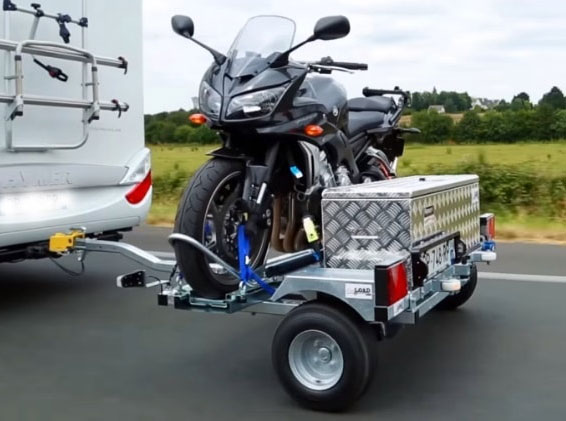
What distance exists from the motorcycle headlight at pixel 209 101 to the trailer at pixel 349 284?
704 millimetres

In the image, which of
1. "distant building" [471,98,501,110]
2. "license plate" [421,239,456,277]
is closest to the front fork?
"license plate" [421,239,456,277]

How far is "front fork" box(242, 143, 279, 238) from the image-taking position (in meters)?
4.95

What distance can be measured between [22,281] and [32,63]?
7.35 ft

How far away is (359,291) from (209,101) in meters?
1.53

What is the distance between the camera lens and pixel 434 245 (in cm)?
478

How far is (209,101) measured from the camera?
16.4 feet

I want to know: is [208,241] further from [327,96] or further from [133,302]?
[133,302]

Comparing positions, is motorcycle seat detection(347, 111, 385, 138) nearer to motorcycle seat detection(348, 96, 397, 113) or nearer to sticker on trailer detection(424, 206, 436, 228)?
motorcycle seat detection(348, 96, 397, 113)

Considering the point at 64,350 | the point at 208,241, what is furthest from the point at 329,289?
the point at 64,350

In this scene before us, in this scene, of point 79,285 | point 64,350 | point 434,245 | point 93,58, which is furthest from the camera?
point 79,285

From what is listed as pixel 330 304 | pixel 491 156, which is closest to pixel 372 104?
pixel 330 304

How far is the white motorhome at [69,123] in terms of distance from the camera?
613 cm

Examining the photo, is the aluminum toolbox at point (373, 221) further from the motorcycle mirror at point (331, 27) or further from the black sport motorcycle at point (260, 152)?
the motorcycle mirror at point (331, 27)

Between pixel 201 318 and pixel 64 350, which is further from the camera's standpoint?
pixel 201 318
